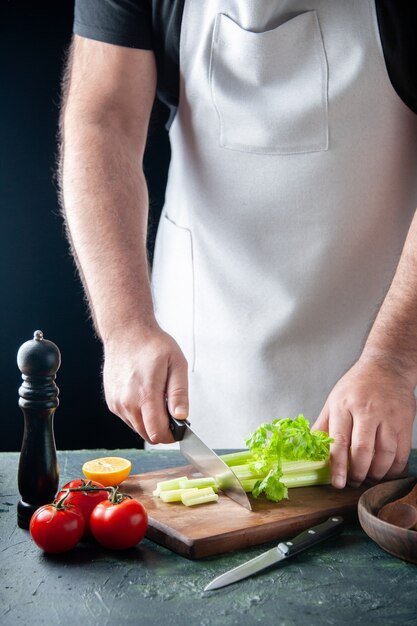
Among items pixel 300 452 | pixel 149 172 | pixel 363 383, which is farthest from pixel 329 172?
pixel 149 172

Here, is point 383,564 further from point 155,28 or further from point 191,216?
→ point 155,28

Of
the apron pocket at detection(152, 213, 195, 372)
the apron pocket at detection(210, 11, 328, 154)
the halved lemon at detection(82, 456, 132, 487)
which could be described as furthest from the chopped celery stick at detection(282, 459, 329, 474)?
the apron pocket at detection(210, 11, 328, 154)

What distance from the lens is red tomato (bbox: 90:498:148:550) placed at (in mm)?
1670

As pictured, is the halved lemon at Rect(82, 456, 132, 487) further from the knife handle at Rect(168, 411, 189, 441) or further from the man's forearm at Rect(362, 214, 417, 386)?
the man's forearm at Rect(362, 214, 417, 386)

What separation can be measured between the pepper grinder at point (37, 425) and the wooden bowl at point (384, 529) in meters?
0.65

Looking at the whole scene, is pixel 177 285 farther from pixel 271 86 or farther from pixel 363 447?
pixel 363 447

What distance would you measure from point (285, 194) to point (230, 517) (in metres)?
1.03

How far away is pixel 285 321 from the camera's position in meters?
2.52

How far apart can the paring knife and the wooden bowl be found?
8 cm

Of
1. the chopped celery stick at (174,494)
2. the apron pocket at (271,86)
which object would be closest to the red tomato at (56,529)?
the chopped celery stick at (174,494)

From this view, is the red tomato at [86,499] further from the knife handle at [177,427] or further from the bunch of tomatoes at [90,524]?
the knife handle at [177,427]

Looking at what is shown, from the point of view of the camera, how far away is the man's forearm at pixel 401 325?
2.14 meters

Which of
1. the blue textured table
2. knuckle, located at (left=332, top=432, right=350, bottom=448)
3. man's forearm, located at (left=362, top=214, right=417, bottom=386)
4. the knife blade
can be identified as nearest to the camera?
the blue textured table

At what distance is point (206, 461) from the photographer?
2.01 metres
